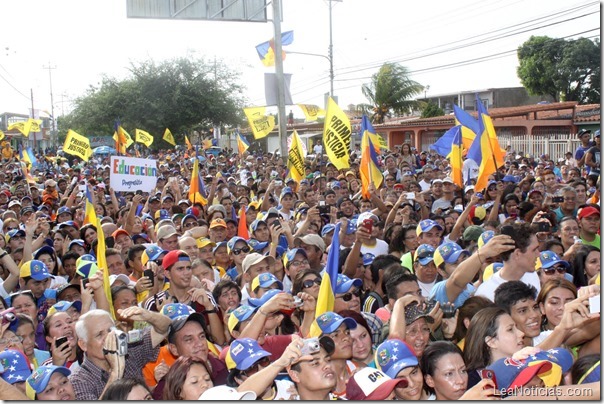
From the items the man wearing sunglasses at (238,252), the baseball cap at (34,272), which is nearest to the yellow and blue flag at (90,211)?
the baseball cap at (34,272)

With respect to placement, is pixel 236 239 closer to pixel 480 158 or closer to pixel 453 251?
pixel 453 251

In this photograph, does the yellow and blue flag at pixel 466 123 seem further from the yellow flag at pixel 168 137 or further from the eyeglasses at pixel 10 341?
the yellow flag at pixel 168 137

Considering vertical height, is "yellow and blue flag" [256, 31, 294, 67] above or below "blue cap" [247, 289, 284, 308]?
above

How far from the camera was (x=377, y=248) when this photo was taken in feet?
24.9

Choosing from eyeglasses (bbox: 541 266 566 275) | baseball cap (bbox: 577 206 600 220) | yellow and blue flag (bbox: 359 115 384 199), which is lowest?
eyeglasses (bbox: 541 266 566 275)

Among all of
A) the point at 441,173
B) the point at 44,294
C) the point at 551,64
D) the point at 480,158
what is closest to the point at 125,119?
the point at 551,64

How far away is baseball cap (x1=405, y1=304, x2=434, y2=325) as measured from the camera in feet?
14.9

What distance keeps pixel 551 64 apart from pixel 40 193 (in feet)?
120

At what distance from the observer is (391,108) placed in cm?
4225

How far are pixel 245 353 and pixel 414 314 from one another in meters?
1.20

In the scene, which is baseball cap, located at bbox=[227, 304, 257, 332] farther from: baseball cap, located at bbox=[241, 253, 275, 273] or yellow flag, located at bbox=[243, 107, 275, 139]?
yellow flag, located at bbox=[243, 107, 275, 139]

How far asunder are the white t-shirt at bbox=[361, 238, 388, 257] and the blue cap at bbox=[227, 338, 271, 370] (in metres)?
3.52

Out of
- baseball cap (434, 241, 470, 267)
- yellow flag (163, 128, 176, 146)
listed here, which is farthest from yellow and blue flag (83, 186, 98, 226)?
yellow flag (163, 128, 176, 146)

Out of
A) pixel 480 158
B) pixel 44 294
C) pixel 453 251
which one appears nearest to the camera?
pixel 453 251
